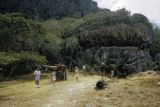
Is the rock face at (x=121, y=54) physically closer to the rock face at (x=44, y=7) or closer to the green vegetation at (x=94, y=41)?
the green vegetation at (x=94, y=41)

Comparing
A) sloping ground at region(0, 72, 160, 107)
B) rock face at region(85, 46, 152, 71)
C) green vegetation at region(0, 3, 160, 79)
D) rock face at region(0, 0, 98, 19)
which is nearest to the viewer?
sloping ground at region(0, 72, 160, 107)

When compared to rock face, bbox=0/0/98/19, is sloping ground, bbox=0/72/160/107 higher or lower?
lower

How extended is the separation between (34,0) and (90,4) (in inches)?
748

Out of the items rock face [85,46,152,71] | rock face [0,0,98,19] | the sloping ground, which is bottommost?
the sloping ground

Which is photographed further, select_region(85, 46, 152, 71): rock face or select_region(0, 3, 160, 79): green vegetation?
select_region(85, 46, 152, 71): rock face

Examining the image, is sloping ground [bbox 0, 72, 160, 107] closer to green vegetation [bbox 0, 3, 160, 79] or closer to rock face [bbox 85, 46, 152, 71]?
green vegetation [bbox 0, 3, 160, 79]

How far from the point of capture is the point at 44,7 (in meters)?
81.4

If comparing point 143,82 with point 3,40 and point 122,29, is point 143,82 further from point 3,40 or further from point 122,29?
point 122,29

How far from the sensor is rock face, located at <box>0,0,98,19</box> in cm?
7856

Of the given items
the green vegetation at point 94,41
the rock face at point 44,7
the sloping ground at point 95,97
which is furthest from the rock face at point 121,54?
the sloping ground at point 95,97

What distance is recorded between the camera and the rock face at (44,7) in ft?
258

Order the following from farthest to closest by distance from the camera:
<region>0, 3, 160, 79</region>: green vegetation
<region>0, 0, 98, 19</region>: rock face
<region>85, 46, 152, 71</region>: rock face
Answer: <region>0, 0, 98, 19</region>: rock face < <region>85, 46, 152, 71</region>: rock face < <region>0, 3, 160, 79</region>: green vegetation

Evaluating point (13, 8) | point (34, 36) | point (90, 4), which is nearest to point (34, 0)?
point (13, 8)

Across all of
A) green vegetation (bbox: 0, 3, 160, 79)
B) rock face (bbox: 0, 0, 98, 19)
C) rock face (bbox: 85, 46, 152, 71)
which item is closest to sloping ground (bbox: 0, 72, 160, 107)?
green vegetation (bbox: 0, 3, 160, 79)
